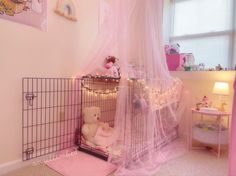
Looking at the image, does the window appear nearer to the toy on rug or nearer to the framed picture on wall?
the toy on rug

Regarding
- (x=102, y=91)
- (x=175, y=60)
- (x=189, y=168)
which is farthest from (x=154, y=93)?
(x=175, y=60)

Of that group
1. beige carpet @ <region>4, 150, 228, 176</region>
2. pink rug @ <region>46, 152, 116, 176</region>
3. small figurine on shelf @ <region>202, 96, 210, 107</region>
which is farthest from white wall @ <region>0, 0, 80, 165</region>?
small figurine on shelf @ <region>202, 96, 210, 107</region>

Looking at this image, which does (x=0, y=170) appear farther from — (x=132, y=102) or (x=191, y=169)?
(x=191, y=169)

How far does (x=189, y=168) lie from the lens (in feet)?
7.43

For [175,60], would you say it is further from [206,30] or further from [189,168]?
[189,168]

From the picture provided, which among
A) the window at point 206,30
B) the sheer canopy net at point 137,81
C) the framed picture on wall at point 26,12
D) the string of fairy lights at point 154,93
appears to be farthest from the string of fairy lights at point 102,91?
the window at point 206,30

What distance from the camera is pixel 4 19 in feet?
6.42

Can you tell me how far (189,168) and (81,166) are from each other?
1.19 m

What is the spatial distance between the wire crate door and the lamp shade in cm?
189

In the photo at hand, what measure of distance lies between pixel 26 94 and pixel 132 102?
1.14 metres

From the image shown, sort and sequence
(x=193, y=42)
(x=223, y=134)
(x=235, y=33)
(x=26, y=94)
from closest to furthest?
(x=26, y=94)
(x=223, y=134)
(x=235, y=33)
(x=193, y=42)

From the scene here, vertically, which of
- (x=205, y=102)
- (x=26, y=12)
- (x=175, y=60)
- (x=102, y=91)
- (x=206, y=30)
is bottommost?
(x=205, y=102)

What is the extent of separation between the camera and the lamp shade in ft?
9.10

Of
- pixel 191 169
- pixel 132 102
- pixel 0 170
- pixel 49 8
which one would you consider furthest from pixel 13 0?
pixel 191 169
